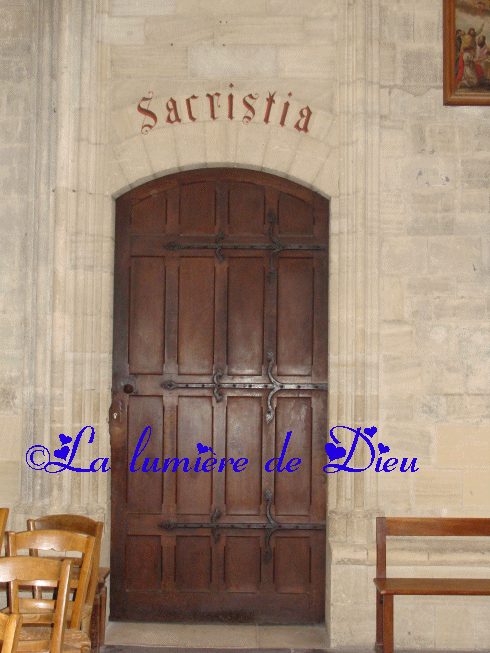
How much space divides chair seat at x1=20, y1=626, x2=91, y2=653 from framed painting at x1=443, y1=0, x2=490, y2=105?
12.4ft

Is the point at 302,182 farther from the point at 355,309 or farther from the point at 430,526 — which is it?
the point at 430,526

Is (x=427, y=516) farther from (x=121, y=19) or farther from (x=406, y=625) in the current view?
(x=121, y=19)

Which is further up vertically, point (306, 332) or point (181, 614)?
point (306, 332)

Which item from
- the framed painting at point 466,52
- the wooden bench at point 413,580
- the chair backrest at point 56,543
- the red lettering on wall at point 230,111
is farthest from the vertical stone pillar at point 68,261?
the framed painting at point 466,52

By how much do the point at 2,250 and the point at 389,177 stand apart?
8.44 ft

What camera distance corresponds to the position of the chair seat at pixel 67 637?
2.98m

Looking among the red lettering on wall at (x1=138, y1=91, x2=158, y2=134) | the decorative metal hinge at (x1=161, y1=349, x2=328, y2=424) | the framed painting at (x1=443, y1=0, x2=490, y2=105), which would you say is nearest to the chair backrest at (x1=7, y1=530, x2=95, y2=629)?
the decorative metal hinge at (x1=161, y1=349, x2=328, y2=424)

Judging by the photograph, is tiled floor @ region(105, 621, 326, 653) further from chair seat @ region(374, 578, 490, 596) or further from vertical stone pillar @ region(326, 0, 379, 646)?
chair seat @ region(374, 578, 490, 596)

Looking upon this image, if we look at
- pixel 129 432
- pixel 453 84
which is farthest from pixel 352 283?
pixel 129 432

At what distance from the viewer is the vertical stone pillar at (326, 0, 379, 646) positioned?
14.1 ft

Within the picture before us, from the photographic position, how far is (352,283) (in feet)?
14.7

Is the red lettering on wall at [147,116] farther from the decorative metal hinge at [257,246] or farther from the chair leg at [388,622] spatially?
the chair leg at [388,622]

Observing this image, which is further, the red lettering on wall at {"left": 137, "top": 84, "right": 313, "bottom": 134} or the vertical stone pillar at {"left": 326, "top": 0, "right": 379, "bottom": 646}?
the red lettering on wall at {"left": 137, "top": 84, "right": 313, "bottom": 134}

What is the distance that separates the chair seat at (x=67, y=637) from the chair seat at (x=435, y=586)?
1.59 metres
